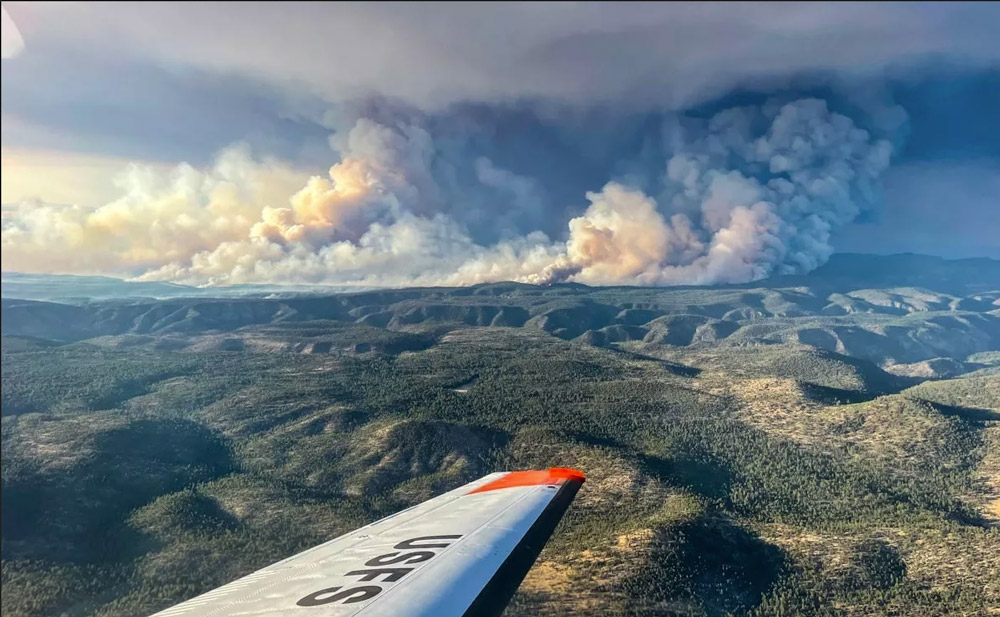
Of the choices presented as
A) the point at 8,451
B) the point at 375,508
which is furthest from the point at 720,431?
the point at 8,451

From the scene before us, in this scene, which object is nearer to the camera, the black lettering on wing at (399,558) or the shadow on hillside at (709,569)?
the black lettering on wing at (399,558)

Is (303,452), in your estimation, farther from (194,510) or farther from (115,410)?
(115,410)

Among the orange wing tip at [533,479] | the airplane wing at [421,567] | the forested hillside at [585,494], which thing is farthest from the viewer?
the forested hillside at [585,494]

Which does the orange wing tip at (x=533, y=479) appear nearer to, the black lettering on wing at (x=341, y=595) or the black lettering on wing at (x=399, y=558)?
the black lettering on wing at (x=399, y=558)

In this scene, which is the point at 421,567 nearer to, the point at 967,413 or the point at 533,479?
the point at 533,479

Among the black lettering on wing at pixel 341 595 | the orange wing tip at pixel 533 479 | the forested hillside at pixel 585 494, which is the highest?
the black lettering on wing at pixel 341 595

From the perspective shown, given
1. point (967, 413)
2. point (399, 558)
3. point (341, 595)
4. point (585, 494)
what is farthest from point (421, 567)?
point (967, 413)

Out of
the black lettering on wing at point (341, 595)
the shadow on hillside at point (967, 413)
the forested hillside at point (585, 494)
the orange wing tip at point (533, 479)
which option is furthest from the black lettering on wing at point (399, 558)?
the shadow on hillside at point (967, 413)

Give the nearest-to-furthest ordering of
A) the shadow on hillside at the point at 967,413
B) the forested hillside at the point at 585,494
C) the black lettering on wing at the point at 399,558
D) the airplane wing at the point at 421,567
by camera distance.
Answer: the airplane wing at the point at 421,567 → the black lettering on wing at the point at 399,558 → the forested hillside at the point at 585,494 → the shadow on hillside at the point at 967,413
